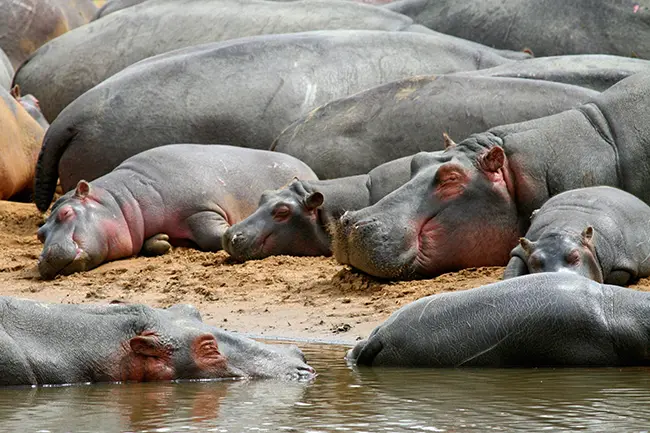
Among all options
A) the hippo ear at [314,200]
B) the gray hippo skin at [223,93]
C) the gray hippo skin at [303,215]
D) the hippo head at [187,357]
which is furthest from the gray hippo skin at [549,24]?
the hippo head at [187,357]

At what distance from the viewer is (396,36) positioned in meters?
12.8

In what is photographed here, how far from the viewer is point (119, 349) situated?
19.5ft

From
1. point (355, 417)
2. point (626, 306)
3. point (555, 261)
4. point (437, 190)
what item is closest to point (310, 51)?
point (437, 190)

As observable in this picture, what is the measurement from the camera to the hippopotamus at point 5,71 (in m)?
15.1

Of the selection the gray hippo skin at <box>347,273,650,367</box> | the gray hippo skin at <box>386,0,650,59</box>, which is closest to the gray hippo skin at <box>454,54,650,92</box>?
the gray hippo skin at <box>386,0,650,59</box>

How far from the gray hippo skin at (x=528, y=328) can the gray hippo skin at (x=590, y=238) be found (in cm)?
109

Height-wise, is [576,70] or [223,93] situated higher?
[576,70]

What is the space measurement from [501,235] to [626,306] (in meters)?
2.55

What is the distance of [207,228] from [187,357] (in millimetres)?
4405

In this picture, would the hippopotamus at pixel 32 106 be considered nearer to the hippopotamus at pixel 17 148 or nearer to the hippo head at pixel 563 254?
the hippopotamus at pixel 17 148

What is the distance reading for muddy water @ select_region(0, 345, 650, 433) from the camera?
4.84 metres

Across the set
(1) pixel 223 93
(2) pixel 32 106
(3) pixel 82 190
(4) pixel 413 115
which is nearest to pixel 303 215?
(4) pixel 413 115

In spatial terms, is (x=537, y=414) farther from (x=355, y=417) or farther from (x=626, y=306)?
(x=626, y=306)

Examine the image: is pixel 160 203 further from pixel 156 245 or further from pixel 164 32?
pixel 164 32
